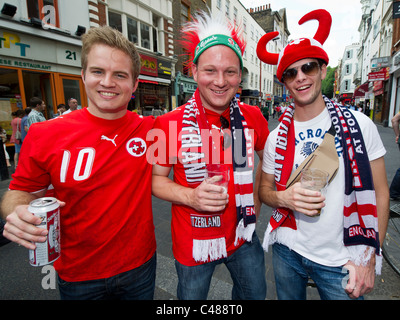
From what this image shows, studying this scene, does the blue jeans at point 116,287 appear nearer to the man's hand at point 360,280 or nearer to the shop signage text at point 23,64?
the man's hand at point 360,280

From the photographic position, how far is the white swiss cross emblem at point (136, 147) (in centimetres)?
151

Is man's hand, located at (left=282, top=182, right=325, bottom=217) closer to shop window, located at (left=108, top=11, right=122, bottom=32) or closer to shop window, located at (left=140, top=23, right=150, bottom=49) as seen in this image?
shop window, located at (left=108, top=11, right=122, bottom=32)

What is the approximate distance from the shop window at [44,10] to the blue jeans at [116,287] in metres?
11.0

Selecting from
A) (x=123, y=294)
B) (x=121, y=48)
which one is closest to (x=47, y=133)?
(x=121, y=48)

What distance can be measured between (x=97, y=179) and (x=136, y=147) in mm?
321

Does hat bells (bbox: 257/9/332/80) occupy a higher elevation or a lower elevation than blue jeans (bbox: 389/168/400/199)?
higher

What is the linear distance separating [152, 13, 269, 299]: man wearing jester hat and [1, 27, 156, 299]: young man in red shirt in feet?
0.87

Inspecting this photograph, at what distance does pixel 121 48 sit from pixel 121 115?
42 cm

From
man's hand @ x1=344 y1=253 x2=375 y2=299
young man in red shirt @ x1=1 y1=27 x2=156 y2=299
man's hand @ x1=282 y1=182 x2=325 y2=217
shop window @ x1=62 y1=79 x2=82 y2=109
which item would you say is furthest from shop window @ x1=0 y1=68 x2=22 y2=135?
man's hand @ x1=344 y1=253 x2=375 y2=299

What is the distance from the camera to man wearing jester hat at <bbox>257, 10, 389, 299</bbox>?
4.48 feet

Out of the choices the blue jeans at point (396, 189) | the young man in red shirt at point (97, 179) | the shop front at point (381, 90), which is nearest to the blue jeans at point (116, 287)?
the young man in red shirt at point (97, 179)

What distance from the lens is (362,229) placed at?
4.52 feet

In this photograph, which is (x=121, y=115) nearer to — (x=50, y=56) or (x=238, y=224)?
(x=238, y=224)

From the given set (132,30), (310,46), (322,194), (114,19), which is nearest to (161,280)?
(322,194)
